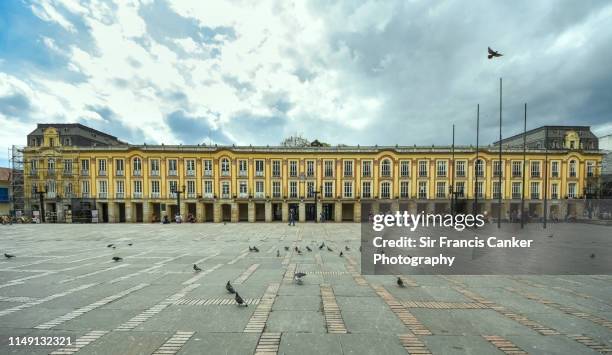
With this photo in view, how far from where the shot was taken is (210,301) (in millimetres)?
6828

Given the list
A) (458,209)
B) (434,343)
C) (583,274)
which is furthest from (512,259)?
(458,209)

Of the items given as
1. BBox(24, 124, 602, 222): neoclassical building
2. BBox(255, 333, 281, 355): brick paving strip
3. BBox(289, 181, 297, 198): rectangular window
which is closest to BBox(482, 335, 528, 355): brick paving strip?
BBox(255, 333, 281, 355): brick paving strip

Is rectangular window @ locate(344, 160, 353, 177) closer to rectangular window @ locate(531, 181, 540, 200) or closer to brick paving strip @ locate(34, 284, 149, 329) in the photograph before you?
rectangular window @ locate(531, 181, 540, 200)

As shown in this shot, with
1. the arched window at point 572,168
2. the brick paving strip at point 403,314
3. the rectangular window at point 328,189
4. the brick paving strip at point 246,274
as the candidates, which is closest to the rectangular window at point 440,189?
the rectangular window at point 328,189

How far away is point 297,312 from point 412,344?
2.66m

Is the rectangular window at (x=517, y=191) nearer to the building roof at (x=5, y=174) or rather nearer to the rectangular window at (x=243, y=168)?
the rectangular window at (x=243, y=168)

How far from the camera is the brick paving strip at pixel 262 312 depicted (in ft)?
17.5

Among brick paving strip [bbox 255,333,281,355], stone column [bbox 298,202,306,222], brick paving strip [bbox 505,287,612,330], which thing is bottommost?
stone column [bbox 298,202,306,222]

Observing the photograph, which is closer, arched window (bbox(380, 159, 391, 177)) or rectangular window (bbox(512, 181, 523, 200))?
rectangular window (bbox(512, 181, 523, 200))

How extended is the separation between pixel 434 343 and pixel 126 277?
10261 millimetres

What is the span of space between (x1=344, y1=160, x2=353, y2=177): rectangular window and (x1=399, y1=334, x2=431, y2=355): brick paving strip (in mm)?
32499

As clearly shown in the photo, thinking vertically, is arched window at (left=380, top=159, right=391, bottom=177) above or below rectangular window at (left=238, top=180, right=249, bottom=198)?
above

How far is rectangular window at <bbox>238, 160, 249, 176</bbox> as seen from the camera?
36531mm

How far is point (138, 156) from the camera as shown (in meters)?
35.7
